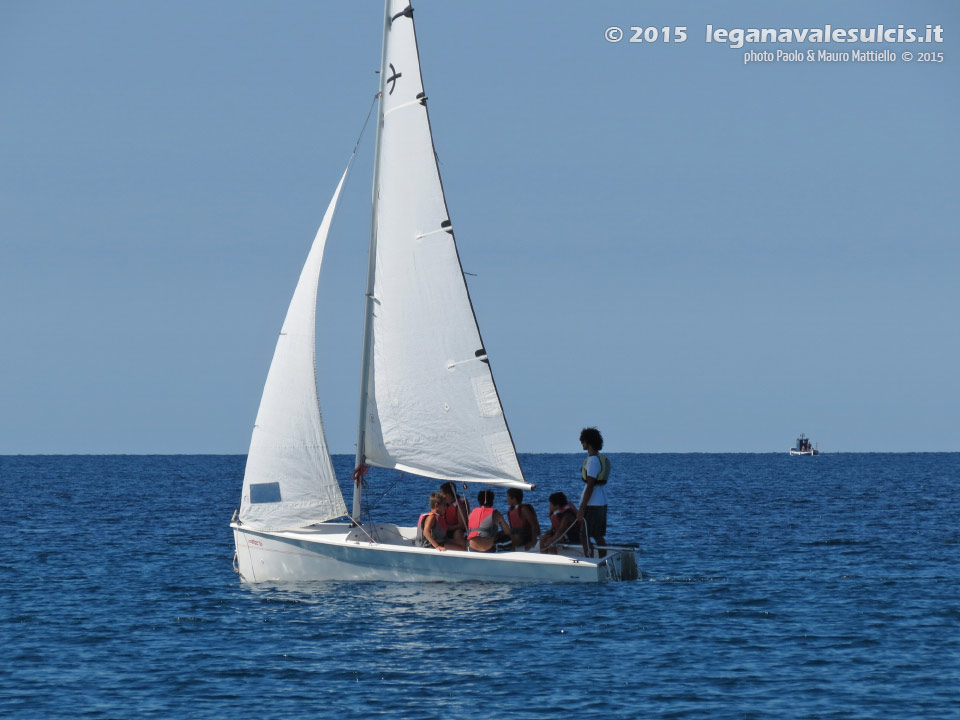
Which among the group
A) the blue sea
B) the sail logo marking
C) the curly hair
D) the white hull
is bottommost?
the blue sea

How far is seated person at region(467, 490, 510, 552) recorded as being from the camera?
22.2m

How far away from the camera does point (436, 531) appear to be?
22531 millimetres

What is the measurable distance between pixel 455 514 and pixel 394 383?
2724 millimetres

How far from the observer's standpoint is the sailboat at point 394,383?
→ 23.0m

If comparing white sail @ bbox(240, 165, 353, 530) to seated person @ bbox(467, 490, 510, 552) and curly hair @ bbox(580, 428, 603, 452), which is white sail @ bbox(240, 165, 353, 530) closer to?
seated person @ bbox(467, 490, 510, 552)

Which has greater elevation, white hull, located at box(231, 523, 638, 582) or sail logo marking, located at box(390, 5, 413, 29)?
sail logo marking, located at box(390, 5, 413, 29)

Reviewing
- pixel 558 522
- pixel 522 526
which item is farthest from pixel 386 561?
pixel 558 522

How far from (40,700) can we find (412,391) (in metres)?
9.56

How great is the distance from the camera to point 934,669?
57.0 feet

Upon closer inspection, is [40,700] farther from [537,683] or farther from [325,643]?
[537,683]

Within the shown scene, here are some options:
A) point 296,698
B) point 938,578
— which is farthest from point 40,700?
point 938,578

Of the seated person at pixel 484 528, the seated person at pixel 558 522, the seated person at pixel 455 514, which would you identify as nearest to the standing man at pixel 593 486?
the seated person at pixel 558 522

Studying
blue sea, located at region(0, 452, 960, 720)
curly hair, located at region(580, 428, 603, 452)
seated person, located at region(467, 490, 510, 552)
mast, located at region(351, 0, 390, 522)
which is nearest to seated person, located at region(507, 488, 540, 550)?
seated person, located at region(467, 490, 510, 552)

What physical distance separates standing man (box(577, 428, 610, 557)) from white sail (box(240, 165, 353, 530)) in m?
4.64
